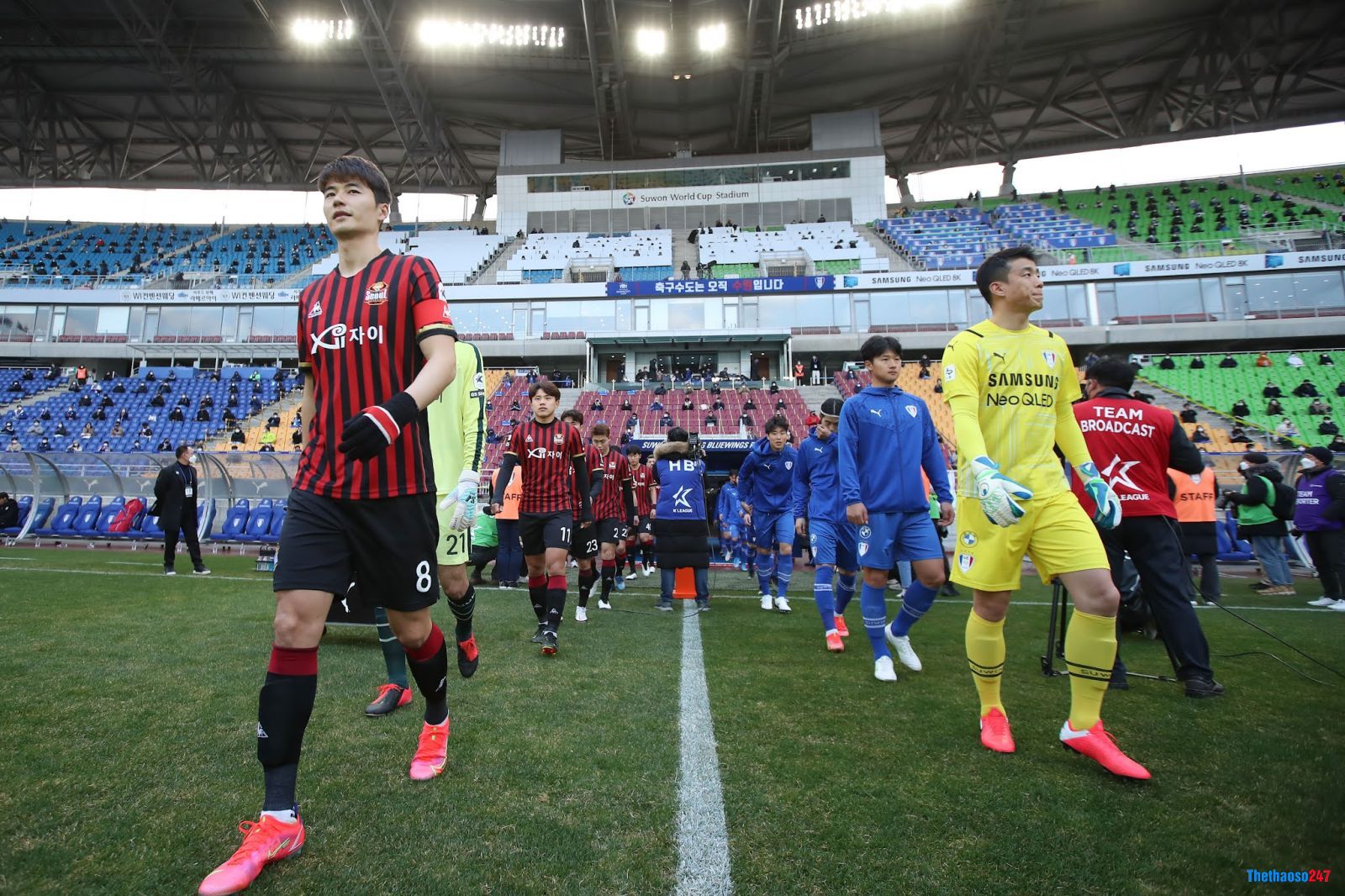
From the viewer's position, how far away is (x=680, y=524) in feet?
25.7

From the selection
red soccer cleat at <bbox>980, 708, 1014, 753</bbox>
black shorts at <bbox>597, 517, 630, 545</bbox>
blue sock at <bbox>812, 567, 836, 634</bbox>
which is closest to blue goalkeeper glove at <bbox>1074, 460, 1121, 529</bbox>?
red soccer cleat at <bbox>980, 708, 1014, 753</bbox>

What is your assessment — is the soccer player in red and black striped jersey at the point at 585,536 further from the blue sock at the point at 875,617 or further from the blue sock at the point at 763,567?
the blue sock at the point at 875,617

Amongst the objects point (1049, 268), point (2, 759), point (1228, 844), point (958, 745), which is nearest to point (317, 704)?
point (2, 759)

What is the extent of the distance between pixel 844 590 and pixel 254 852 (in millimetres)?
4688

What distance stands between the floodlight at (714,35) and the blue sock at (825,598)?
37.8m

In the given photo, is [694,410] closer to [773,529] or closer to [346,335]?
[773,529]

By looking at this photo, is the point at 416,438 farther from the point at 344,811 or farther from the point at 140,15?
the point at 140,15

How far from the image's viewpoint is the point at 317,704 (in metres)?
3.49

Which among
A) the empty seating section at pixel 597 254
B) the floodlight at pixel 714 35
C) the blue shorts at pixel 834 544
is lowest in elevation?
the blue shorts at pixel 834 544

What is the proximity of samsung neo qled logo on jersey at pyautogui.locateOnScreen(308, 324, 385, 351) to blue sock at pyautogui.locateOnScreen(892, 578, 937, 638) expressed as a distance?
3.78 meters

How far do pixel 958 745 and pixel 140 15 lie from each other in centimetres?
4789

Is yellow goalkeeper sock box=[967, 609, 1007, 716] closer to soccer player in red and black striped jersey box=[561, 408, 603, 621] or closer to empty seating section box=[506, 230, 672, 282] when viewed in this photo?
soccer player in red and black striped jersey box=[561, 408, 603, 621]

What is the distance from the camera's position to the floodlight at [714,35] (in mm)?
35094

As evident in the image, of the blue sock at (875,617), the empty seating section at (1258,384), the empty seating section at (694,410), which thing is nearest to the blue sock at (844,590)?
the blue sock at (875,617)
